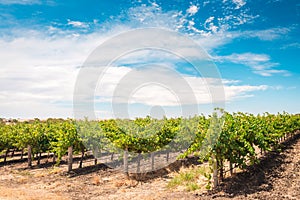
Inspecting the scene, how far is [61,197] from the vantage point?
1391 centimetres

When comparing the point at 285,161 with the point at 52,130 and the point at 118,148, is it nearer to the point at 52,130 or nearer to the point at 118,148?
the point at 118,148

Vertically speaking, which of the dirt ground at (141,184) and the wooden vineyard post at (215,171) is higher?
the wooden vineyard post at (215,171)

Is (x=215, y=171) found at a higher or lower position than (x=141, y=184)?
higher

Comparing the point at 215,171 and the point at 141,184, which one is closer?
the point at 215,171

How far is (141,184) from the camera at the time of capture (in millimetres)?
16109

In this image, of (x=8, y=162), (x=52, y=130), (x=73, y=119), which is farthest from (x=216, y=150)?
(x=8, y=162)

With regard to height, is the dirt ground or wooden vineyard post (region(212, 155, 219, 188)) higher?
wooden vineyard post (region(212, 155, 219, 188))

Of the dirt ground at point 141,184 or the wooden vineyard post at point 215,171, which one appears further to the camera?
the wooden vineyard post at point 215,171

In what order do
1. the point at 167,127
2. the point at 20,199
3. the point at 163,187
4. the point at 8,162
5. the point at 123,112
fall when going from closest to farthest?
1. the point at 20,199
2. the point at 163,187
3. the point at 167,127
4. the point at 123,112
5. the point at 8,162

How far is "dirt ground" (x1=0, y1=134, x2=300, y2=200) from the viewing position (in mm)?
12097

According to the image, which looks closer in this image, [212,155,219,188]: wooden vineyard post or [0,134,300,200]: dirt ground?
[0,134,300,200]: dirt ground

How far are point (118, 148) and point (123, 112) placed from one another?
17.2ft

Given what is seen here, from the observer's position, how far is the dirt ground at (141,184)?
Answer: 39.7 ft

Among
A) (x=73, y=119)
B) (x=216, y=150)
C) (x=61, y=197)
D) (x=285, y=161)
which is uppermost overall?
(x=73, y=119)
